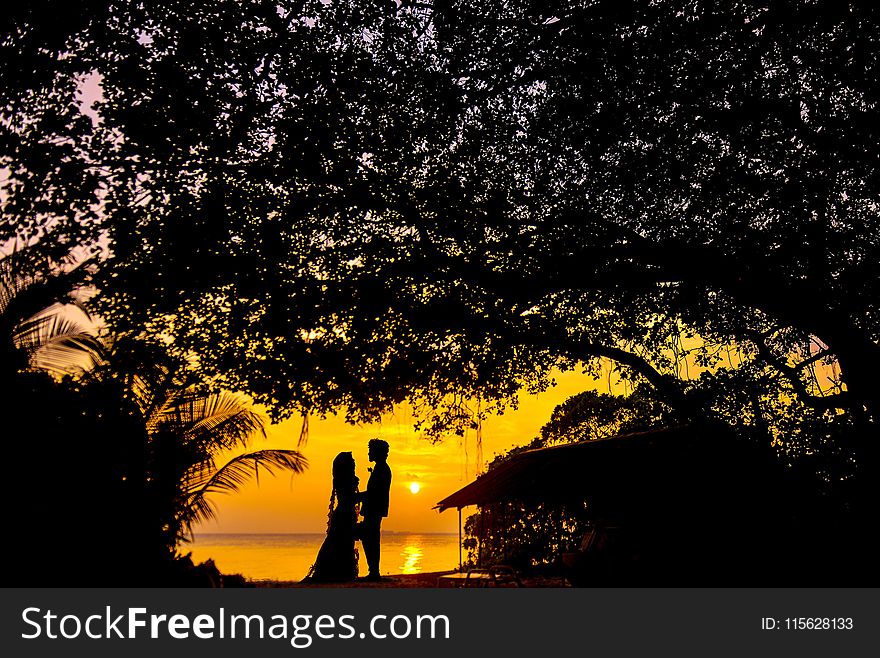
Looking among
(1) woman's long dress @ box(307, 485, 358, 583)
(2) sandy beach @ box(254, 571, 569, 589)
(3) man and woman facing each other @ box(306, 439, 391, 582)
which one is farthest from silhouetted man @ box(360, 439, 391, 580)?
(2) sandy beach @ box(254, 571, 569, 589)

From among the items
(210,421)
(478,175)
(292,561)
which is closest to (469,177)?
(478,175)

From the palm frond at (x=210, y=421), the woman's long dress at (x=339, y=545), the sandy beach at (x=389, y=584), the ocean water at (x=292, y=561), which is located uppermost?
the palm frond at (x=210, y=421)

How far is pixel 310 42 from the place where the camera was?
10.5 m

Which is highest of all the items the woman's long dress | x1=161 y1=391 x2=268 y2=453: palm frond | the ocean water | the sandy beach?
x1=161 y1=391 x2=268 y2=453: palm frond

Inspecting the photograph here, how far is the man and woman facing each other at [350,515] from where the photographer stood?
11.1 m

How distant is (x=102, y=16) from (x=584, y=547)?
12.6 m

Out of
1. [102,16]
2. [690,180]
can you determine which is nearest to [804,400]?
[690,180]

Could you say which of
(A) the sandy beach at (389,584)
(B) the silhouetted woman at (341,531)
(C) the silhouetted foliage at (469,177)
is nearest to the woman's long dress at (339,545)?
(B) the silhouetted woman at (341,531)

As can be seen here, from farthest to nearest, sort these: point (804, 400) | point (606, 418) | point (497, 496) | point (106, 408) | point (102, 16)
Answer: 1. point (606, 418)
2. point (497, 496)
3. point (804, 400)
4. point (102, 16)
5. point (106, 408)

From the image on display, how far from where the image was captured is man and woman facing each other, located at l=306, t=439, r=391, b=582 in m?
11.1

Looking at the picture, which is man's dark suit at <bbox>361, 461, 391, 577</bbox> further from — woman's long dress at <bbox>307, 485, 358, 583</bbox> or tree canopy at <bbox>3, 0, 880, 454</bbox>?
tree canopy at <bbox>3, 0, 880, 454</bbox>

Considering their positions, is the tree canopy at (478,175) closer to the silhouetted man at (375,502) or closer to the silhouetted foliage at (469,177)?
the silhouetted foliage at (469,177)

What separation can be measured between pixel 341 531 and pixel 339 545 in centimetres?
24

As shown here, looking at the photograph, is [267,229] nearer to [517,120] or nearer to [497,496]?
[517,120]
